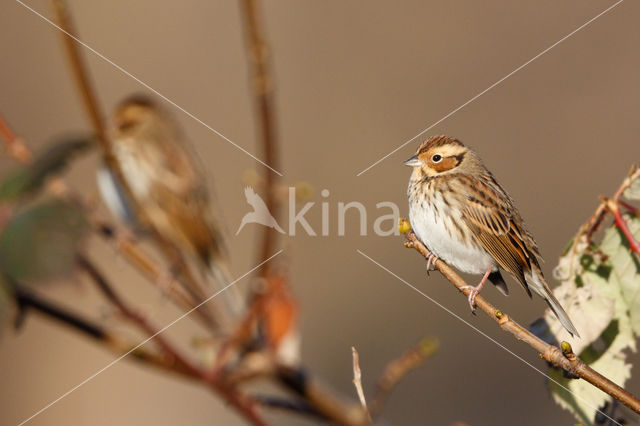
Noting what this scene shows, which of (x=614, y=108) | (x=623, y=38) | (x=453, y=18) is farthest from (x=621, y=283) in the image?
(x=453, y=18)

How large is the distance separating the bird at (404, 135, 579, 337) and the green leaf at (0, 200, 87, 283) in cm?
319

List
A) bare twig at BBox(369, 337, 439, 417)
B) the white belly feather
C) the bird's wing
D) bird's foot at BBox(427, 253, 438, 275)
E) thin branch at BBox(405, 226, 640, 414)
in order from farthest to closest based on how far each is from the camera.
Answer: the white belly feather, the bird's wing, bird's foot at BBox(427, 253, 438, 275), thin branch at BBox(405, 226, 640, 414), bare twig at BBox(369, 337, 439, 417)

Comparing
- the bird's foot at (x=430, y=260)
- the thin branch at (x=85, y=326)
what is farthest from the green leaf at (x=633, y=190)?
the thin branch at (x=85, y=326)

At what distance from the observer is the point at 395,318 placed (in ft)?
25.6

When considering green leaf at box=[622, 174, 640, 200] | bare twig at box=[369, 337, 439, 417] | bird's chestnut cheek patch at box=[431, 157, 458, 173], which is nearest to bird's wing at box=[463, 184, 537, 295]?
bird's chestnut cheek patch at box=[431, 157, 458, 173]

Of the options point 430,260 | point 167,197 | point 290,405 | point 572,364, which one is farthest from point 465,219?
point 290,405

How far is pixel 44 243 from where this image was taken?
0.83 meters

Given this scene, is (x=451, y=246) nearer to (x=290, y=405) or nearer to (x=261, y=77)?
(x=290, y=405)

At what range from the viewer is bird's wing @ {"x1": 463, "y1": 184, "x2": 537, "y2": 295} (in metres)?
3.96

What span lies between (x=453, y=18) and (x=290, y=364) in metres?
9.69

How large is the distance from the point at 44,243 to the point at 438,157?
3691mm

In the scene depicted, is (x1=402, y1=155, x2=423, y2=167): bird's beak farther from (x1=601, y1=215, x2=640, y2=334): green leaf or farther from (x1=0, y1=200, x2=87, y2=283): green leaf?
(x1=0, y1=200, x2=87, y2=283): green leaf

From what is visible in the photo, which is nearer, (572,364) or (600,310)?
(572,364)

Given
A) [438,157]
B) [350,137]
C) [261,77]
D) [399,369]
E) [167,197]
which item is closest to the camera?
[261,77]
